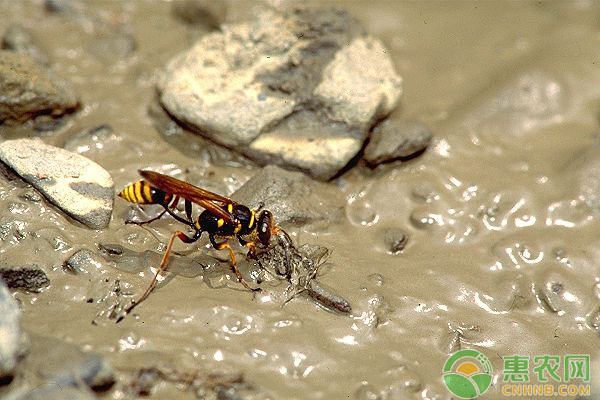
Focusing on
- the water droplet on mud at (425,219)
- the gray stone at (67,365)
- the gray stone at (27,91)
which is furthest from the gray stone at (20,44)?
the water droplet on mud at (425,219)

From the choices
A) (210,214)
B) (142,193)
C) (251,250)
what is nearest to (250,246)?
(251,250)

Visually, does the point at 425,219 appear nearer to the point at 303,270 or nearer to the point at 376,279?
the point at 376,279

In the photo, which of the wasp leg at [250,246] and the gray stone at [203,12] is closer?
the wasp leg at [250,246]

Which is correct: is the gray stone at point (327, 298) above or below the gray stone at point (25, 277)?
above

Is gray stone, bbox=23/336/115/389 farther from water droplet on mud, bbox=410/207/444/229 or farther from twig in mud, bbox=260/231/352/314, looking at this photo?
water droplet on mud, bbox=410/207/444/229

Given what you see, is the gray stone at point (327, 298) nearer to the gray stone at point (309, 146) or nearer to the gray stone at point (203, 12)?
the gray stone at point (309, 146)

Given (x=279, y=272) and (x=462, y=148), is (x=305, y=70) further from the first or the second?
(x=279, y=272)

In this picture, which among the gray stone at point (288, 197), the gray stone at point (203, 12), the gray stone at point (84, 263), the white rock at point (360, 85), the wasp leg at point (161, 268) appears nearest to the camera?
the wasp leg at point (161, 268)

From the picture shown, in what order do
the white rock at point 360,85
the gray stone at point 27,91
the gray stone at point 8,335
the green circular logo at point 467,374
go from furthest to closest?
the white rock at point 360,85
the gray stone at point 27,91
the green circular logo at point 467,374
the gray stone at point 8,335
